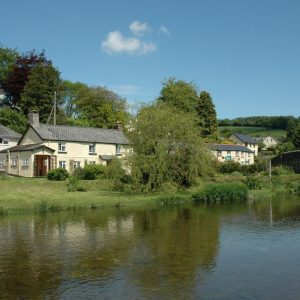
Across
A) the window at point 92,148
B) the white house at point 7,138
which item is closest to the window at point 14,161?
the white house at point 7,138

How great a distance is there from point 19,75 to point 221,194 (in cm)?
5072

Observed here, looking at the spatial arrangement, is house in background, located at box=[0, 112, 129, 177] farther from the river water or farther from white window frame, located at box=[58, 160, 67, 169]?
the river water

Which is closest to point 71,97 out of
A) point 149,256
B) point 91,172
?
point 91,172

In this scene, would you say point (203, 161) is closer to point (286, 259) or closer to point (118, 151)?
point (118, 151)

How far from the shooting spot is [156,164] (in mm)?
48094

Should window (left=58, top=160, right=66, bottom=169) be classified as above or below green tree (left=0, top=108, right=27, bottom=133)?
below

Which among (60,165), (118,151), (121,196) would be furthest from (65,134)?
(121,196)

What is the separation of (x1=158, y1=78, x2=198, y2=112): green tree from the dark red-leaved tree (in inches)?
951

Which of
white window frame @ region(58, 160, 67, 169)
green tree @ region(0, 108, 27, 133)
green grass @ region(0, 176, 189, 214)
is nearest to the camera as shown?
green grass @ region(0, 176, 189, 214)

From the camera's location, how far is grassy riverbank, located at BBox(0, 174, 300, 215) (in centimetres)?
3944

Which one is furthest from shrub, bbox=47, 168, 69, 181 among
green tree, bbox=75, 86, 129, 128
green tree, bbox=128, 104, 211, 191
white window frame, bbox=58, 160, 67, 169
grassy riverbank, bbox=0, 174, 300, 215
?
green tree, bbox=75, 86, 129, 128

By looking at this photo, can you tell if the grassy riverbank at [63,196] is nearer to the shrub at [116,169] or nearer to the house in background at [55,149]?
the shrub at [116,169]

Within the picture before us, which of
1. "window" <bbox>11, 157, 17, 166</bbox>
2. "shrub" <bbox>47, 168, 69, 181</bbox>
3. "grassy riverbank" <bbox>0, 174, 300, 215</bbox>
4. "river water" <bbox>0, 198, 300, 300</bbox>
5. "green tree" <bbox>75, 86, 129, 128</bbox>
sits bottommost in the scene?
"river water" <bbox>0, 198, 300, 300</bbox>

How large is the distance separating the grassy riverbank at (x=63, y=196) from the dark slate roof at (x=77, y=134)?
42.7 feet
